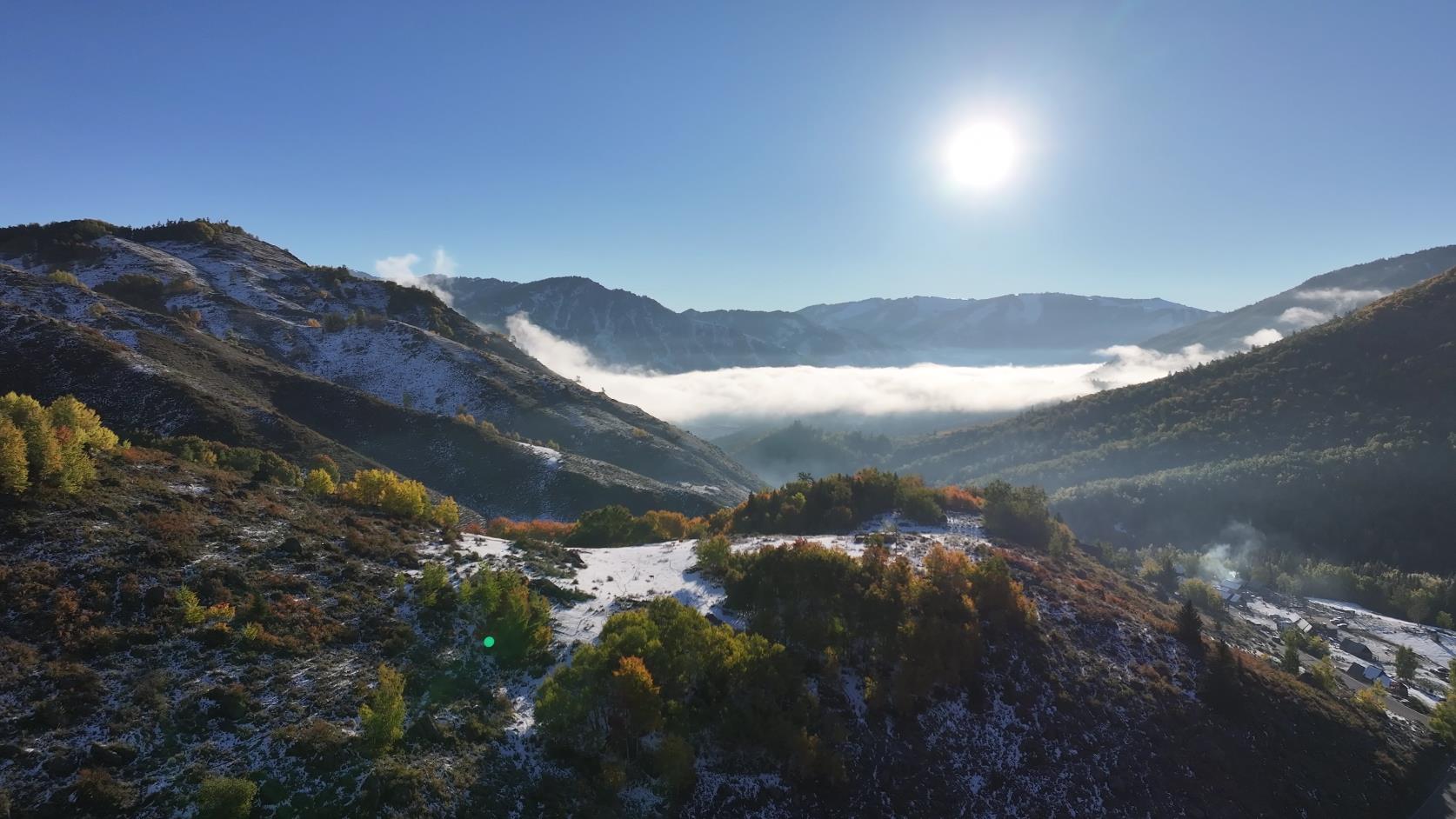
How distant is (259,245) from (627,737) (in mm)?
204251

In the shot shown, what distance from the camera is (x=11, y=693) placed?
21.8 meters

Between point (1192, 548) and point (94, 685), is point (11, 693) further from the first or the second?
point (1192, 548)

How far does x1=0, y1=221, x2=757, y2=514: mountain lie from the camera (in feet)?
324

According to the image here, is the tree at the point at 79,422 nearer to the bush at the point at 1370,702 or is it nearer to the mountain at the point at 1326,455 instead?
the bush at the point at 1370,702

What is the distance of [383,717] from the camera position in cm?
2581

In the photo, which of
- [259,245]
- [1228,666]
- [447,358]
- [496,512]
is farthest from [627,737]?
[259,245]

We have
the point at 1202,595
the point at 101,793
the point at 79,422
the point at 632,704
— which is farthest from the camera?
the point at 1202,595

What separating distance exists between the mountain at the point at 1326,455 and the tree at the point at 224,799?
18805cm

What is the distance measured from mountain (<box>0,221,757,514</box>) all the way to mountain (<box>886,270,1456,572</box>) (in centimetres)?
11554

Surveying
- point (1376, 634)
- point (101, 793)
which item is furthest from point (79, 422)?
point (1376, 634)

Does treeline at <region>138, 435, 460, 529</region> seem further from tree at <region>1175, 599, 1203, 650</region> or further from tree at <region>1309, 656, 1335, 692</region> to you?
tree at <region>1309, 656, 1335, 692</region>

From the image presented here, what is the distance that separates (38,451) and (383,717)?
2405 cm

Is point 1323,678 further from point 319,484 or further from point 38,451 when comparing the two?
Answer: point 38,451

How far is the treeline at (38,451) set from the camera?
2956 cm
